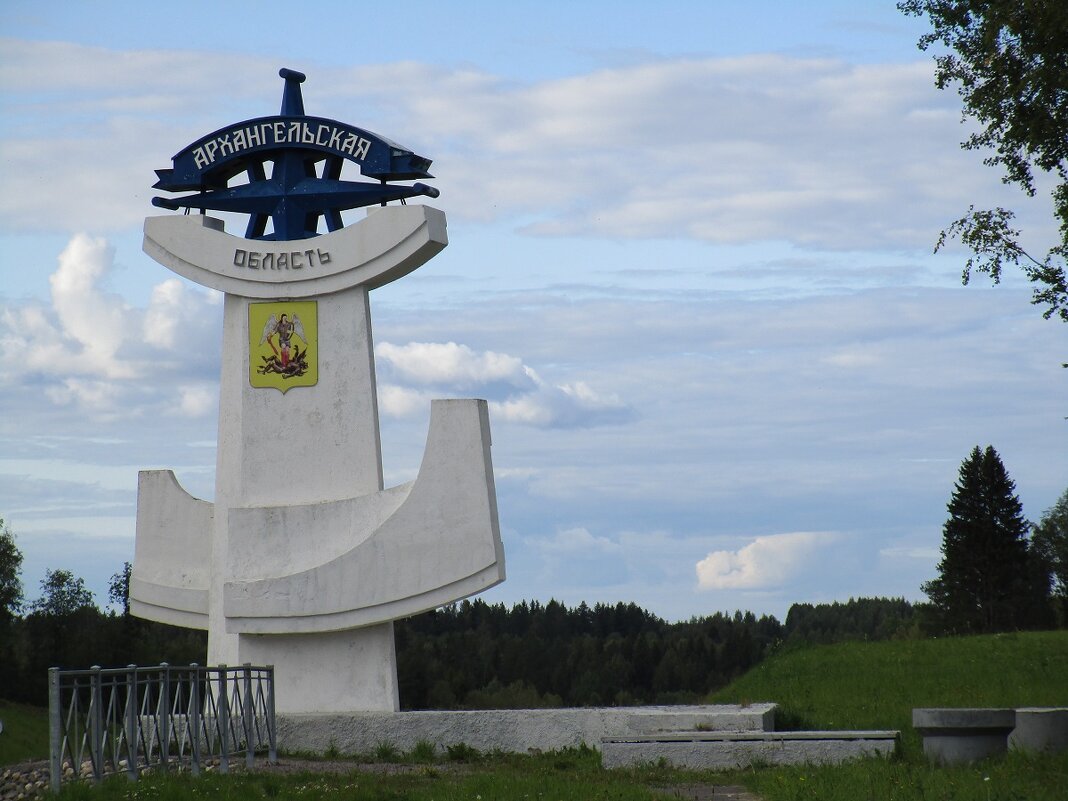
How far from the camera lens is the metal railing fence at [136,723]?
518 inches

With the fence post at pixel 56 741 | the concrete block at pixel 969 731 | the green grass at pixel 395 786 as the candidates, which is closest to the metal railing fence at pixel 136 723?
the fence post at pixel 56 741

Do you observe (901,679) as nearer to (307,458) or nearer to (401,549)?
(401,549)

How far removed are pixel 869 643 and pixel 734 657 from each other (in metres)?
24.4

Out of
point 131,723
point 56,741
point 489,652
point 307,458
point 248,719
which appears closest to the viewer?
point 56,741

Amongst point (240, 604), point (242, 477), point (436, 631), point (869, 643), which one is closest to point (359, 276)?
point (242, 477)

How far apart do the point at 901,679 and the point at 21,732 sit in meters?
26.4

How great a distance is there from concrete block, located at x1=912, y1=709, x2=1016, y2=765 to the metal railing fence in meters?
7.68

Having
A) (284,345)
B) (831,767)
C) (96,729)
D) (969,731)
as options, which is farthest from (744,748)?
(284,345)

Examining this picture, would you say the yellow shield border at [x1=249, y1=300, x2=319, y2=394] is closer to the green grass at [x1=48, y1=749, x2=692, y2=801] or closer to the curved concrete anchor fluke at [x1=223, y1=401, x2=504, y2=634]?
the curved concrete anchor fluke at [x1=223, y1=401, x2=504, y2=634]

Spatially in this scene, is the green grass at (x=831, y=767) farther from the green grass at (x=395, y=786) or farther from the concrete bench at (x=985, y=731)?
the concrete bench at (x=985, y=731)

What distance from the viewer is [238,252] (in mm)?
20281

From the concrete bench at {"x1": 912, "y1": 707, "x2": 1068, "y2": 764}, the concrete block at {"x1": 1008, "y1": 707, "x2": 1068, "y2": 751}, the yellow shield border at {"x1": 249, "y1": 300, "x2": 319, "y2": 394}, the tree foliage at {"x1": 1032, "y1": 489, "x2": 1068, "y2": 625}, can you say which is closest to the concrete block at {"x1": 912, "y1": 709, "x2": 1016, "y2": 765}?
the concrete bench at {"x1": 912, "y1": 707, "x2": 1068, "y2": 764}

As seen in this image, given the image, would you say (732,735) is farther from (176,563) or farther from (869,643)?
(869,643)

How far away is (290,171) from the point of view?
2067 centimetres
